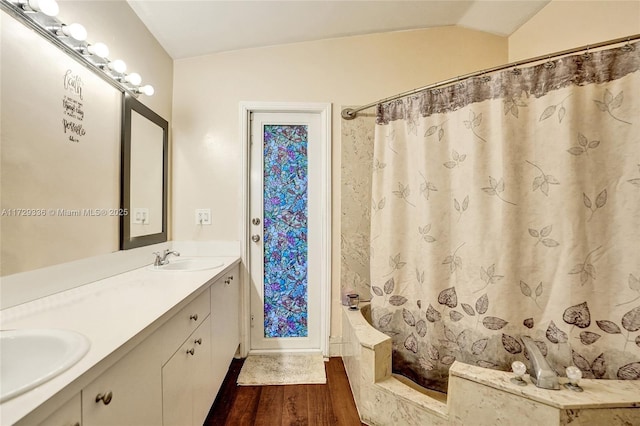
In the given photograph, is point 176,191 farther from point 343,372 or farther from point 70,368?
point 343,372

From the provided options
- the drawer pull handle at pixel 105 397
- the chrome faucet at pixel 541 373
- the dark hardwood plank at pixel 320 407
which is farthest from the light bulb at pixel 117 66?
the chrome faucet at pixel 541 373

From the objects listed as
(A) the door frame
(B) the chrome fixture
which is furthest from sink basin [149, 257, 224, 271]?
(B) the chrome fixture

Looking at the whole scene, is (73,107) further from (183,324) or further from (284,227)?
(284,227)

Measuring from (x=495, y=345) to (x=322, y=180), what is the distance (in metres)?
1.48

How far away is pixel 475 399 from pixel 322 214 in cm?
143

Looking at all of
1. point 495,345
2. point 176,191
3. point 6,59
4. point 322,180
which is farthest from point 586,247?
point 176,191

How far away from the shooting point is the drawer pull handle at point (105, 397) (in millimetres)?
673

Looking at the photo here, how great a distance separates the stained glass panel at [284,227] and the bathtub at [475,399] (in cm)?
72

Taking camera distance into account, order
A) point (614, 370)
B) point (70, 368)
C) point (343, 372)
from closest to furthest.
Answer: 1. point (70, 368)
2. point (614, 370)
3. point (343, 372)

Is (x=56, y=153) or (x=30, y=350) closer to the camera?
(x=30, y=350)

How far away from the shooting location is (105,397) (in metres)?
0.69

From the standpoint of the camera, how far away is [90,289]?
1220mm

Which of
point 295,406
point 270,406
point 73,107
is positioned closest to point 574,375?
point 295,406

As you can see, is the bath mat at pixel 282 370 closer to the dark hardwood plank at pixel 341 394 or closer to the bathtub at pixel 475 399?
the dark hardwood plank at pixel 341 394
